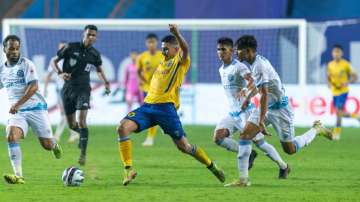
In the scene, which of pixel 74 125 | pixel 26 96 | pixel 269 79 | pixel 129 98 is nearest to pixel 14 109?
pixel 26 96

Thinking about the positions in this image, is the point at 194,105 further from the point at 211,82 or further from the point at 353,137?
the point at 353,137

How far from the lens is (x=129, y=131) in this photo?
1307 centimetres

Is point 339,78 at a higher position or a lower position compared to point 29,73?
lower

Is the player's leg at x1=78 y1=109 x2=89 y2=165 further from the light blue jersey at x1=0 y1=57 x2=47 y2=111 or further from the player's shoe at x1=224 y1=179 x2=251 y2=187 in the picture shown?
the player's shoe at x1=224 y1=179 x2=251 y2=187

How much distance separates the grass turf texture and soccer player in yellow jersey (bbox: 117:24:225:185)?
15.1 inches

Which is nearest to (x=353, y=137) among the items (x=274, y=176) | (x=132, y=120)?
(x=274, y=176)

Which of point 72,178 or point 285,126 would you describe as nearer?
point 72,178

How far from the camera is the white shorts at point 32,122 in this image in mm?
13519

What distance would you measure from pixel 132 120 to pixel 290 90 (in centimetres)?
1532

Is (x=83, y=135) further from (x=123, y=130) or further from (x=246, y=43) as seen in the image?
(x=246, y=43)

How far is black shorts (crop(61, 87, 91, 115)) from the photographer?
17266mm

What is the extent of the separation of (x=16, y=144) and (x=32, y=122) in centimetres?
48

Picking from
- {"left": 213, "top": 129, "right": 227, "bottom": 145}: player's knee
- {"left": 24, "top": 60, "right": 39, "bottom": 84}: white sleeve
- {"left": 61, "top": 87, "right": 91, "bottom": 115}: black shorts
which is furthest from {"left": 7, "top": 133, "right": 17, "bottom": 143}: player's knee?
{"left": 61, "top": 87, "right": 91, "bottom": 115}: black shorts

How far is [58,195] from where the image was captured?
11891 mm
